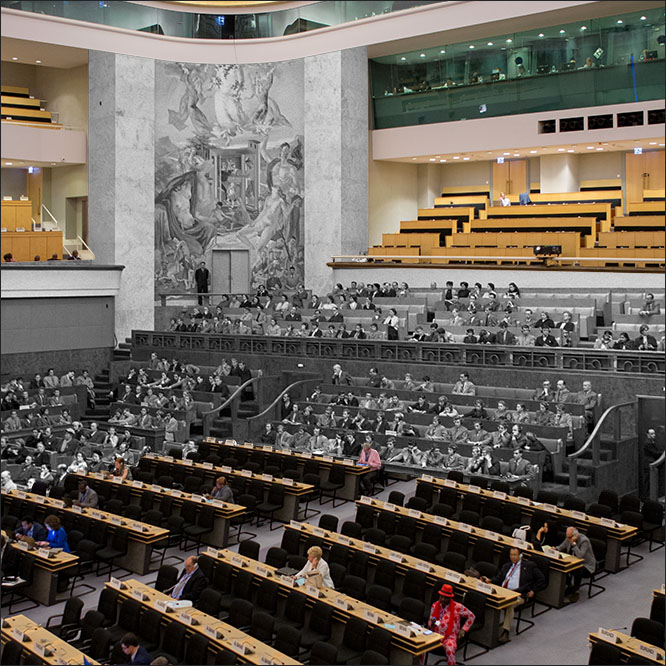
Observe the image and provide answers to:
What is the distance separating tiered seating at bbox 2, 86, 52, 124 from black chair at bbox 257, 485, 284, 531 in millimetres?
19723

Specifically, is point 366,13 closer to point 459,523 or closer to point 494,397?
point 494,397

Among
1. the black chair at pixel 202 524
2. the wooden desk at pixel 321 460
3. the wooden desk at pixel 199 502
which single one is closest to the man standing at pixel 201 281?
the wooden desk at pixel 321 460

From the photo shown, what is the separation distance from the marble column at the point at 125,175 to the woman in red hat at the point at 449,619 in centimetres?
2045

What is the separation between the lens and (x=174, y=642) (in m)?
9.27

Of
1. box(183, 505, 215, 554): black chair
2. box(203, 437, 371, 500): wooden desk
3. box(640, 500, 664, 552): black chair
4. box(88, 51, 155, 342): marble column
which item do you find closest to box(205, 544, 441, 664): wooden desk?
box(183, 505, 215, 554): black chair

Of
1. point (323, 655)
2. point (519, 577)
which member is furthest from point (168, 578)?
point (519, 577)

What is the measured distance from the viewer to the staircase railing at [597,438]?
49.3ft

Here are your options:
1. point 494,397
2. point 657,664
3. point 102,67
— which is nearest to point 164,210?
point 102,67

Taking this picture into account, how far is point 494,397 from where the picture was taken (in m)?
18.4

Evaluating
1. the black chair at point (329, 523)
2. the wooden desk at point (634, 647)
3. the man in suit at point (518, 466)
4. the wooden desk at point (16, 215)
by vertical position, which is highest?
the wooden desk at point (16, 215)

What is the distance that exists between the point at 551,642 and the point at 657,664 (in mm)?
2080

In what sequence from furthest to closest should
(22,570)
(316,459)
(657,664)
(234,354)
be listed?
1. (234,354)
2. (316,459)
3. (22,570)
4. (657,664)

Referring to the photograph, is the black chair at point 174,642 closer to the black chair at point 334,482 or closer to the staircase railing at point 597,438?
the black chair at point 334,482

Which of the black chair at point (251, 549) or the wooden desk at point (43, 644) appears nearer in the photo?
the wooden desk at point (43, 644)
